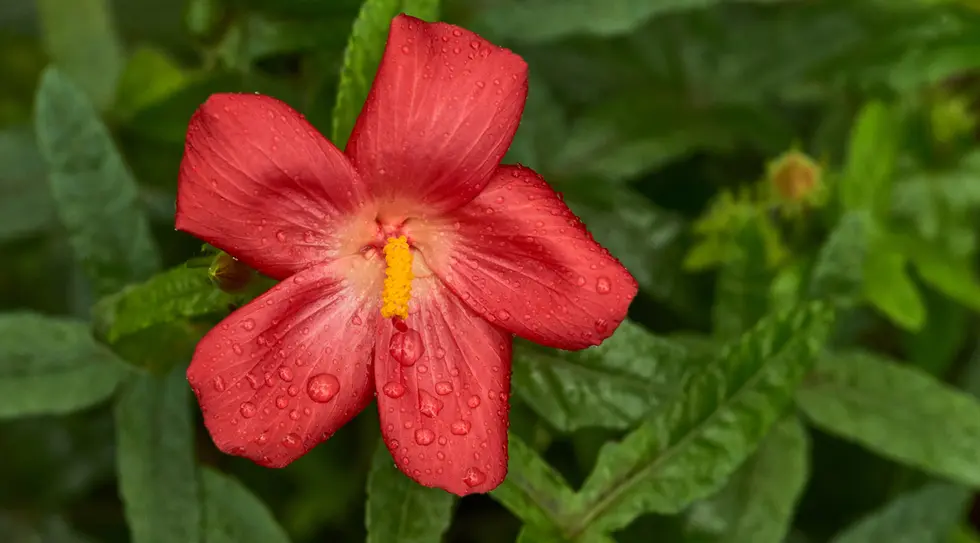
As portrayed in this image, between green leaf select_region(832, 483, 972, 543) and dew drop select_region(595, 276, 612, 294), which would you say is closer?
dew drop select_region(595, 276, 612, 294)

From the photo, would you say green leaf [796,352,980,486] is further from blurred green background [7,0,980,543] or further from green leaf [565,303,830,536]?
green leaf [565,303,830,536]

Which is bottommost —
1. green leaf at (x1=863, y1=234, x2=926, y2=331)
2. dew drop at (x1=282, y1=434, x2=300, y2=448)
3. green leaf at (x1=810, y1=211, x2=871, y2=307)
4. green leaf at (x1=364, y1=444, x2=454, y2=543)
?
green leaf at (x1=364, y1=444, x2=454, y2=543)

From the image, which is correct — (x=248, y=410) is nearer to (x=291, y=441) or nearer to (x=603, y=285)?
(x=291, y=441)

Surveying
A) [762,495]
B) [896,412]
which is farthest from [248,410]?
[896,412]

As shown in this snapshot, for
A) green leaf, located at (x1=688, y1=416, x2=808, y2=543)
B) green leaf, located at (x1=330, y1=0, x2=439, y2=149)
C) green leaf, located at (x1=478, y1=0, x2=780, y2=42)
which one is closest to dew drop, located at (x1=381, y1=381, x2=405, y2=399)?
green leaf, located at (x1=330, y1=0, x2=439, y2=149)

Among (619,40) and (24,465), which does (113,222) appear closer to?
(24,465)

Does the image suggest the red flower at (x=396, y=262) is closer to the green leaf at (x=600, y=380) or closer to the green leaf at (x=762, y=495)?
the green leaf at (x=600, y=380)

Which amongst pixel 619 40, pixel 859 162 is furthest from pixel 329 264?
pixel 619 40
